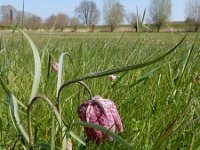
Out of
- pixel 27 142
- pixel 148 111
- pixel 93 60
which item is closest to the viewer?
pixel 27 142

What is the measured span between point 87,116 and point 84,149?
0.38 feet

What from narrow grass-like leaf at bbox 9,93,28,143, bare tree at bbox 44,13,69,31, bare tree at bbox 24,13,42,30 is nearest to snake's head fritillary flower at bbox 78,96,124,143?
narrow grass-like leaf at bbox 9,93,28,143

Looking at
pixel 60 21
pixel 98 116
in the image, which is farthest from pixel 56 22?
pixel 60 21

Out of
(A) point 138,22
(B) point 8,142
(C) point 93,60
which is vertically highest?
(A) point 138,22

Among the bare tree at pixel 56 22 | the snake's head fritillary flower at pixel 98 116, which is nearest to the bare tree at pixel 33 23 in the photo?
the bare tree at pixel 56 22

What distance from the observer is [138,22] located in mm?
957

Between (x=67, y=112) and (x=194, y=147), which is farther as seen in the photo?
(x=67, y=112)

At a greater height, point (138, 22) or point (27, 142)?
point (138, 22)

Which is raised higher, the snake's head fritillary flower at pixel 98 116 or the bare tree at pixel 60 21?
the bare tree at pixel 60 21

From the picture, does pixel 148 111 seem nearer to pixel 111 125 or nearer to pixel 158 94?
pixel 158 94

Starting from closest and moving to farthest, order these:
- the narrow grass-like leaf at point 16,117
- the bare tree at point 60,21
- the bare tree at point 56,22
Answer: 1. the narrow grass-like leaf at point 16,117
2. the bare tree at point 56,22
3. the bare tree at point 60,21

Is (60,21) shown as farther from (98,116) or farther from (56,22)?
(98,116)

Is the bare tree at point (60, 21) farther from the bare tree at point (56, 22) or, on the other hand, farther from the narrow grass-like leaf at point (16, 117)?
the narrow grass-like leaf at point (16, 117)

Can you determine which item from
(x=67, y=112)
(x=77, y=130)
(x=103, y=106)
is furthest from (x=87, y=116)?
(x=67, y=112)
